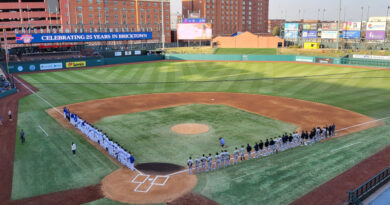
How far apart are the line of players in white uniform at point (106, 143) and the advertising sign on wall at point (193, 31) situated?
6737cm

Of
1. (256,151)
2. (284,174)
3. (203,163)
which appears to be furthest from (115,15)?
(284,174)

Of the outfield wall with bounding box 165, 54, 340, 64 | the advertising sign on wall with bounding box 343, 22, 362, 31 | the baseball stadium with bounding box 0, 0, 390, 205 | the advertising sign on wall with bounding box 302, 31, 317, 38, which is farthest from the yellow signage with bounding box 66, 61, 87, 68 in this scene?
the advertising sign on wall with bounding box 343, 22, 362, 31

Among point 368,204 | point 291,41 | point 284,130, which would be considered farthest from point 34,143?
point 291,41

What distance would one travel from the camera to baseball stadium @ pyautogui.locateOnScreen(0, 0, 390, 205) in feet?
49.0

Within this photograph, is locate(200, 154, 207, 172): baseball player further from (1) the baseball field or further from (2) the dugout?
(2) the dugout

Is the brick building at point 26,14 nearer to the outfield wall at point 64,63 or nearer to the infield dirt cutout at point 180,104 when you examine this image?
the outfield wall at point 64,63

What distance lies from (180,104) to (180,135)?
11.2 meters

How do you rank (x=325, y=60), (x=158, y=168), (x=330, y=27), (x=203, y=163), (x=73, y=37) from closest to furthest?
1. (x=203, y=163)
2. (x=158, y=168)
3. (x=325, y=60)
4. (x=73, y=37)
5. (x=330, y=27)

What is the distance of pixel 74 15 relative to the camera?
103m

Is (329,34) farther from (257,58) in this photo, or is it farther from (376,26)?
(257,58)

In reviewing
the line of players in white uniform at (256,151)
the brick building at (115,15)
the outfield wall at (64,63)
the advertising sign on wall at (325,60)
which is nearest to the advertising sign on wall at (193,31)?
the brick building at (115,15)

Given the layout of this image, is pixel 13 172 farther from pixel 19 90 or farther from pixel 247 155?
pixel 19 90

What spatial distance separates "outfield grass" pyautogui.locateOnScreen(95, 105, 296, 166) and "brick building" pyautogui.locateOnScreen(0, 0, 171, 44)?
7284 centimetres

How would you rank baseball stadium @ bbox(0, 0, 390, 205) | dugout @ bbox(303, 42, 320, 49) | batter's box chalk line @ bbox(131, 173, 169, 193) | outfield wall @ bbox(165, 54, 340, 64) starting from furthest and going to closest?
1. dugout @ bbox(303, 42, 320, 49)
2. outfield wall @ bbox(165, 54, 340, 64)
3. batter's box chalk line @ bbox(131, 173, 169, 193)
4. baseball stadium @ bbox(0, 0, 390, 205)
